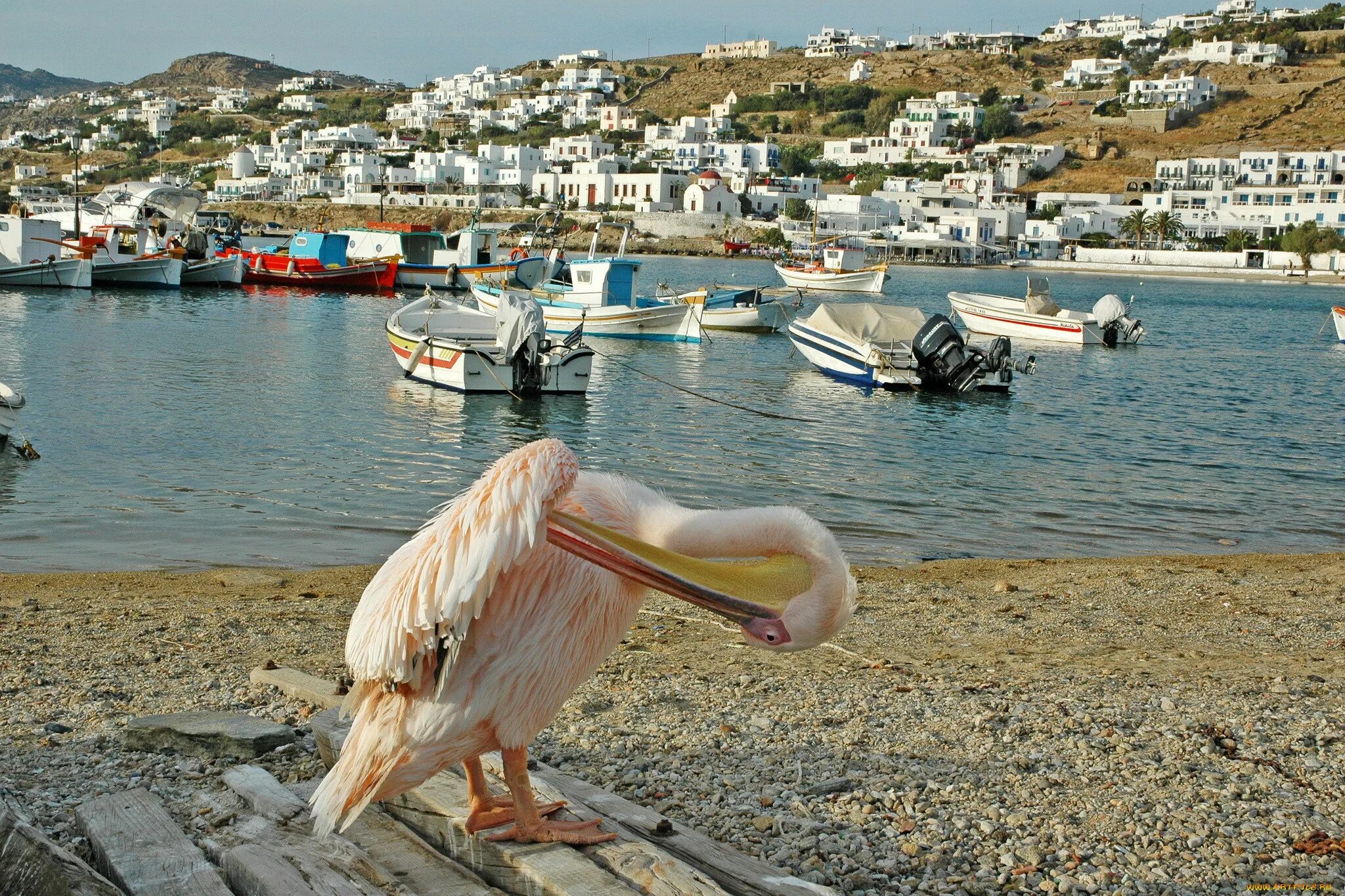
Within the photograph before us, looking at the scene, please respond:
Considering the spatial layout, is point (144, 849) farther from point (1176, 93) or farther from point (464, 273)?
point (1176, 93)

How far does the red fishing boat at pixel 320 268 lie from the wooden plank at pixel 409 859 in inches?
1940

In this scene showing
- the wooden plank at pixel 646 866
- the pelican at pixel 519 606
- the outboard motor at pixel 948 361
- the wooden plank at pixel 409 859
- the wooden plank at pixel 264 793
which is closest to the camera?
the pelican at pixel 519 606

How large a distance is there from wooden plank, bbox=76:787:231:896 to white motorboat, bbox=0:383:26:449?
1274 cm

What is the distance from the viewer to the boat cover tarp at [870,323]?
27469 mm

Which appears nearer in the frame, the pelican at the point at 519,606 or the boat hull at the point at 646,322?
the pelican at the point at 519,606

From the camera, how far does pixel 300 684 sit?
18.4 ft

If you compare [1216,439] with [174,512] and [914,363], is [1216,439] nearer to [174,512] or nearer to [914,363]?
[914,363]

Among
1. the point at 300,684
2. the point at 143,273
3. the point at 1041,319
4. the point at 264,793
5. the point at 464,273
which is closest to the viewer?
the point at 264,793

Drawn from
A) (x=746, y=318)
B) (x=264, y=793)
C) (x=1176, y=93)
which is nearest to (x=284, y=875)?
(x=264, y=793)

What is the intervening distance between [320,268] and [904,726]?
49799 millimetres

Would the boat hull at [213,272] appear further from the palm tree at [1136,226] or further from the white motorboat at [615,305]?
the palm tree at [1136,226]

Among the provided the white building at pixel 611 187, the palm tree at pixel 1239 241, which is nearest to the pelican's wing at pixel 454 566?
the palm tree at pixel 1239 241

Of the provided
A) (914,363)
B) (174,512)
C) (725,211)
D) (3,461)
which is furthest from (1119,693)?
(725,211)

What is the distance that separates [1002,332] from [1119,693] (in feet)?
119
